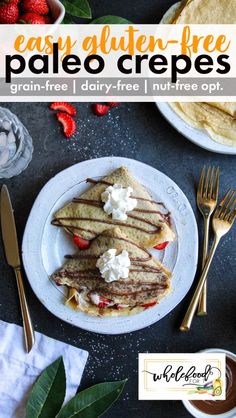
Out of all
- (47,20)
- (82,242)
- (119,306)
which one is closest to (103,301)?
(119,306)

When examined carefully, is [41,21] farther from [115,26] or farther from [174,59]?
[174,59]

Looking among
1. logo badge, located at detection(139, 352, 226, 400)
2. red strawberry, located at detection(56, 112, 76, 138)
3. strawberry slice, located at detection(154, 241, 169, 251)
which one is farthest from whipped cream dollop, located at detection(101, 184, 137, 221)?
logo badge, located at detection(139, 352, 226, 400)

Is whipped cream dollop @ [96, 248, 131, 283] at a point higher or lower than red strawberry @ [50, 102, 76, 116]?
lower

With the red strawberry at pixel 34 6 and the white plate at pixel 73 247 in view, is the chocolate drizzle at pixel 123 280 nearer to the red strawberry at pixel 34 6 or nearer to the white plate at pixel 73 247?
the white plate at pixel 73 247

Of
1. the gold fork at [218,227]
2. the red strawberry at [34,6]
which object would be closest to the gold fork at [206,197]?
the gold fork at [218,227]

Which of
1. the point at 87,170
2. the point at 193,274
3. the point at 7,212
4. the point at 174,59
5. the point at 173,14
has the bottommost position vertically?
the point at 193,274

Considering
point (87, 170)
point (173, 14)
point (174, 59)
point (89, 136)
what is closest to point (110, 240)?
point (87, 170)

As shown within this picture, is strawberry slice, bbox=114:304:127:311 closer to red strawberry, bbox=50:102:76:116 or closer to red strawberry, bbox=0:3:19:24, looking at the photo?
red strawberry, bbox=50:102:76:116
